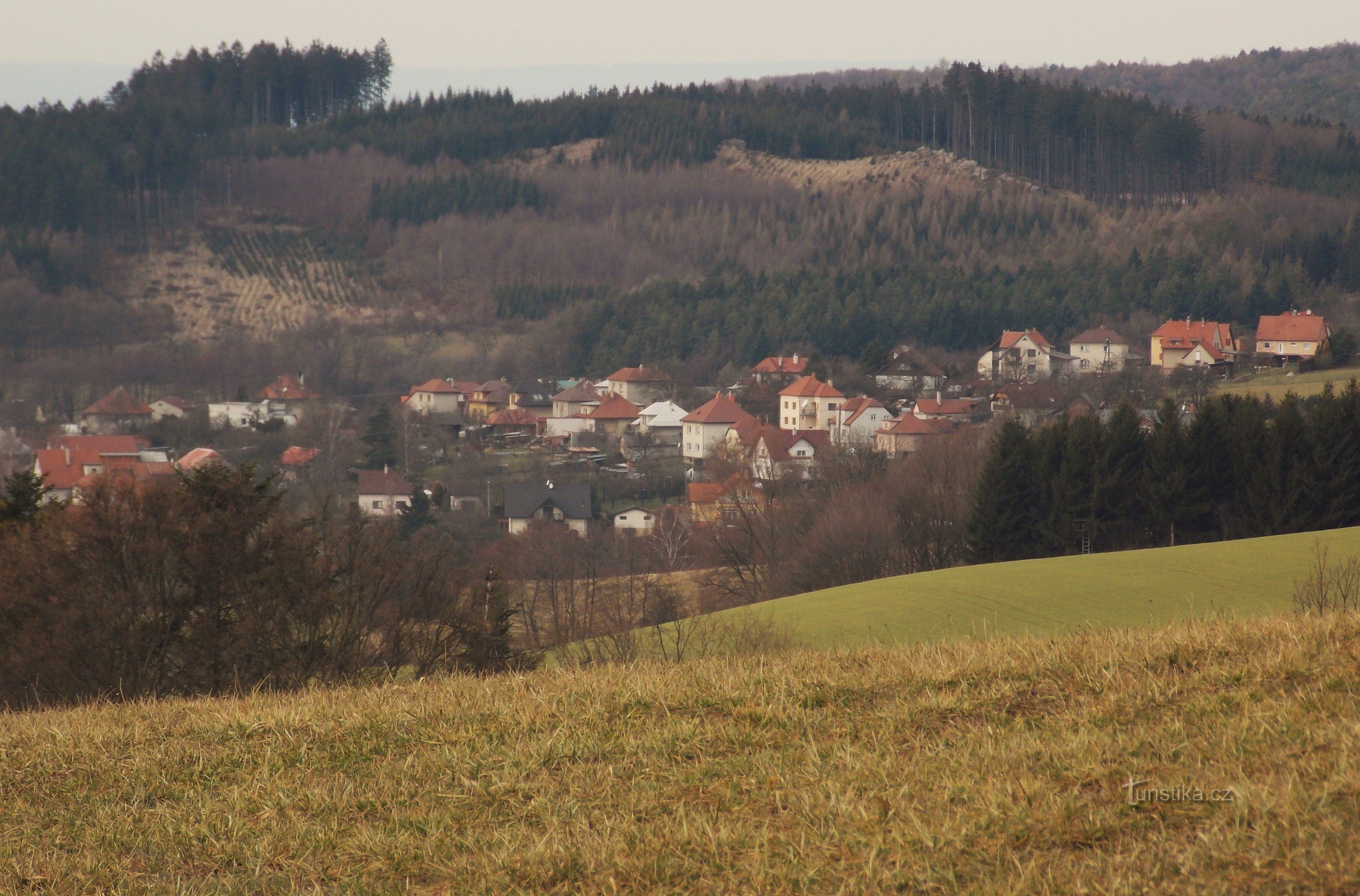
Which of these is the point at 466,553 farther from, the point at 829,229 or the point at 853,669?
the point at 829,229

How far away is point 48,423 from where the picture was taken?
262ft

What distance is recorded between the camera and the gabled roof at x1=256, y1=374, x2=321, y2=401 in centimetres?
8719

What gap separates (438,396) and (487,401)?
376 cm

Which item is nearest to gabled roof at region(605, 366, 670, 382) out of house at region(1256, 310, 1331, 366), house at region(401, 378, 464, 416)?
house at region(401, 378, 464, 416)

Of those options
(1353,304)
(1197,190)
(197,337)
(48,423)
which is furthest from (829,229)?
(48,423)

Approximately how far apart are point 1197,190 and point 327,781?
145846mm

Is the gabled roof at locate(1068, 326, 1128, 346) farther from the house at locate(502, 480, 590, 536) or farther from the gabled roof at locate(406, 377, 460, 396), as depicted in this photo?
the house at locate(502, 480, 590, 536)

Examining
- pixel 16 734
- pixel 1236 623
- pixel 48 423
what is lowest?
pixel 48 423

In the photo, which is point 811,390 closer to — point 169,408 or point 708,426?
point 708,426

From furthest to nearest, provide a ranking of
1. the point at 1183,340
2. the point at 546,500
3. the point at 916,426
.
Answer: the point at 1183,340 < the point at 916,426 < the point at 546,500

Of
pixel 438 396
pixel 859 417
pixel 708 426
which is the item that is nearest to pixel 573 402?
pixel 438 396

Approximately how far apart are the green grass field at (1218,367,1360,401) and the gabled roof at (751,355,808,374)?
110 ft

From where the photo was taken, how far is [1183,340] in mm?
89688

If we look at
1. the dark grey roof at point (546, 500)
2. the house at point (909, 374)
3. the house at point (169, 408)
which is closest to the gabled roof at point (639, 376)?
the house at point (909, 374)
